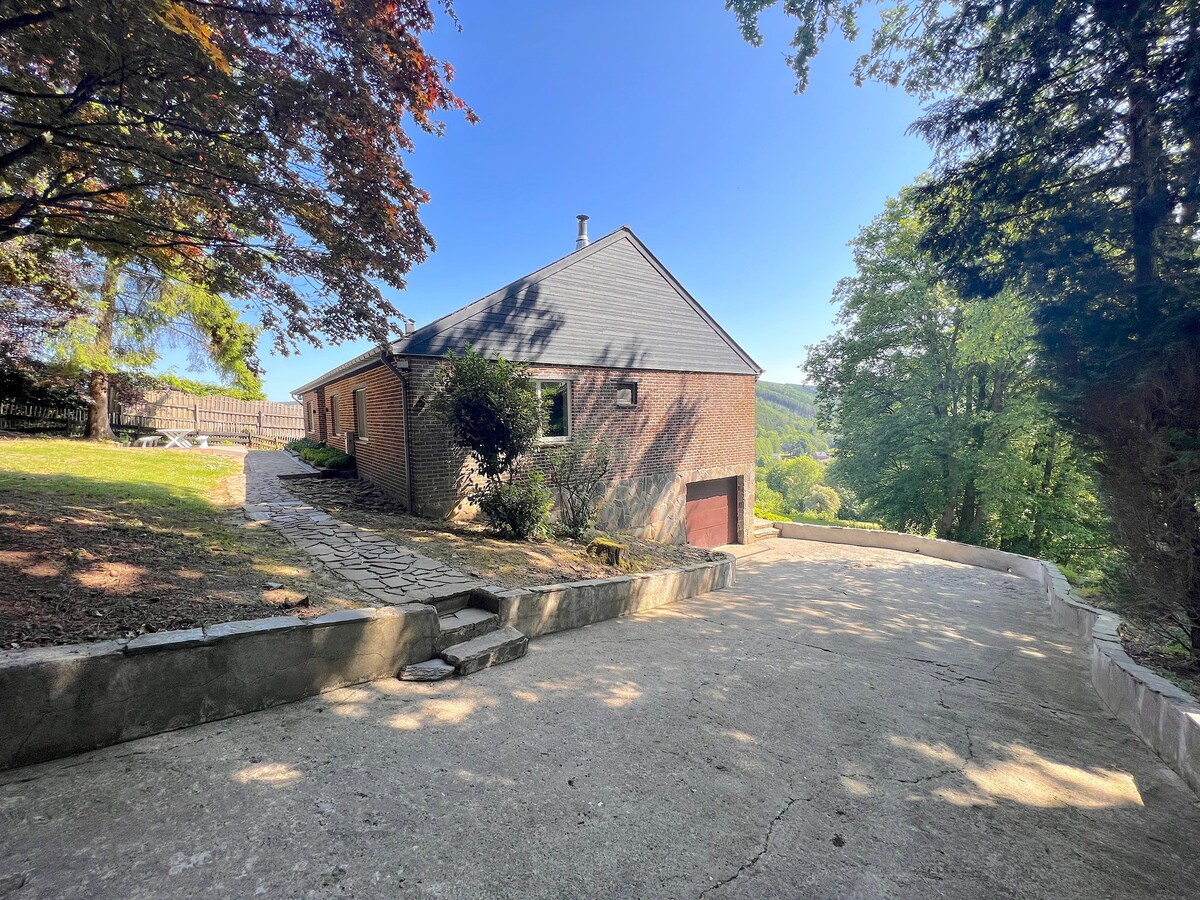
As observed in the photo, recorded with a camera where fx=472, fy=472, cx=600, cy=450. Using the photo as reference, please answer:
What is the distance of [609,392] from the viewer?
409 inches

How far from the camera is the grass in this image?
118 inches

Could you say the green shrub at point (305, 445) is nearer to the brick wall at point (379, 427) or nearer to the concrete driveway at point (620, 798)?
the brick wall at point (379, 427)

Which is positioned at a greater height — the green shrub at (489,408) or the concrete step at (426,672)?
the green shrub at (489,408)

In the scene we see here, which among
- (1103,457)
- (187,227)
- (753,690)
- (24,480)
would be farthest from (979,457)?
(24,480)

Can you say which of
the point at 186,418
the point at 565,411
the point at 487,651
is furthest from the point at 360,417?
the point at 186,418

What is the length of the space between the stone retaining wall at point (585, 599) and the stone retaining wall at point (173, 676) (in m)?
1.24

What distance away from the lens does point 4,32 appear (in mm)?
3094

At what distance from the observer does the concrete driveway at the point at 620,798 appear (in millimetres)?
1897

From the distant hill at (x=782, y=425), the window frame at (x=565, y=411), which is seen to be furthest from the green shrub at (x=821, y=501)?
the window frame at (x=565, y=411)

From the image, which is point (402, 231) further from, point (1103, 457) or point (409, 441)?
point (1103, 457)

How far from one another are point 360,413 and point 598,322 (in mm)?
5845

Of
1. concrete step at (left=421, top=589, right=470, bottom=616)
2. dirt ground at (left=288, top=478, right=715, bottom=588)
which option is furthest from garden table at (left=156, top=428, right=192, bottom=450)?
concrete step at (left=421, top=589, right=470, bottom=616)

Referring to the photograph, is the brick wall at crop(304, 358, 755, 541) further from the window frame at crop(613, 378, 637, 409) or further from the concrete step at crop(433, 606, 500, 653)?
the concrete step at crop(433, 606, 500, 653)

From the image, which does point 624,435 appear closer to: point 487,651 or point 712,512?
point 712,512
